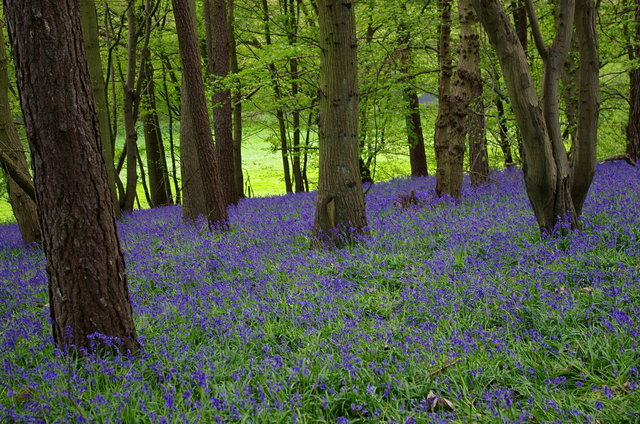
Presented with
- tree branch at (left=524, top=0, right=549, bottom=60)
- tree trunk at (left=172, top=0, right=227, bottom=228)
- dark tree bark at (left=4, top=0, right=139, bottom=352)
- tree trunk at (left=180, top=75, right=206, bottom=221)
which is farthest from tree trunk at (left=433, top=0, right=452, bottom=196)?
dark tree bark at (left=4, top=0, right=139, bottom=352)

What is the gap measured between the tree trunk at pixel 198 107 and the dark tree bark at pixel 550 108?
5.39m

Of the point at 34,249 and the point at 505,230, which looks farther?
the point at 34,249

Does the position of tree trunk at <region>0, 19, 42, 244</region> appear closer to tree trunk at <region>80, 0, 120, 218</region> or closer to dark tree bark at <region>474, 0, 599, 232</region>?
tree trunk at <region>80, 0, 120, 218</region>

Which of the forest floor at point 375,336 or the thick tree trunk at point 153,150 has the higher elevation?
the thick tree trunk at point 153,150

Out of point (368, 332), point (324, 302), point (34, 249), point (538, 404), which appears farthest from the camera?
point (34, 249)

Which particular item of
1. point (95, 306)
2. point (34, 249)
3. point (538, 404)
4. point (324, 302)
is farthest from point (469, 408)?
point (34, 249)

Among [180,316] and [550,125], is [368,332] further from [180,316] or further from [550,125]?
[550,125]

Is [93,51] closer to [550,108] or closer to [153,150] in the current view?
[153,150]

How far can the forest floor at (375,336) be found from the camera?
2951mm

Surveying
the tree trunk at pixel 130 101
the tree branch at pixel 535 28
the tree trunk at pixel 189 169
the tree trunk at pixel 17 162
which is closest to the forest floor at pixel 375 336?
the tree branch at pixel 535 28

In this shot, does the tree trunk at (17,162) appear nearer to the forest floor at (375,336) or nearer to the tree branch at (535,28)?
the forest floor at (375,336)

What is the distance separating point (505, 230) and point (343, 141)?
2.53 meters

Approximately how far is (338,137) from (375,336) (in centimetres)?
357

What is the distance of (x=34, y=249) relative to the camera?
9781 mm
